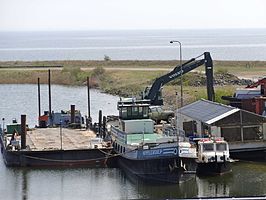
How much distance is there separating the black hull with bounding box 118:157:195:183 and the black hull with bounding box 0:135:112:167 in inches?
142

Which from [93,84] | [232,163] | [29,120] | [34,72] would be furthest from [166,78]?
[34,72]

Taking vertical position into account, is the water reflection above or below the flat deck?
below

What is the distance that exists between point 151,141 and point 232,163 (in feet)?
17.3

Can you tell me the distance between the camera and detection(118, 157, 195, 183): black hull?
134 feet

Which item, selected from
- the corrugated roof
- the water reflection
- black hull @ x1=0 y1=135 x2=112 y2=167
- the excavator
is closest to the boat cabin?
black hull @ x1=0 y1=135 x2=112 y2=167

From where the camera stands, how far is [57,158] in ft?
154

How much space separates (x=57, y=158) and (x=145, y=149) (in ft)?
23.1

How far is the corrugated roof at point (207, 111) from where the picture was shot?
47500 mm

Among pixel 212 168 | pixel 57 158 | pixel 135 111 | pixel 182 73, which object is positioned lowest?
pixel 212 168

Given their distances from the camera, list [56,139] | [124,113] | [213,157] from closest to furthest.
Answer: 1. [213,157]
2. [124,113]
3. [56,139]

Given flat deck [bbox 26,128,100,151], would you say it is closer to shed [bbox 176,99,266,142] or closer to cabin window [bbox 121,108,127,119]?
cabin window [bbox 121,108,127,119]

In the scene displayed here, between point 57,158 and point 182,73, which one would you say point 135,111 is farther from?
point 182,73

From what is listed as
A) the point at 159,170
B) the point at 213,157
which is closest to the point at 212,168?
the point at 213,157

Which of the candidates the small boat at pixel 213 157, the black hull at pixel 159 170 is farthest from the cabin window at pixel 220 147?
the black hull at pixel 159 170
